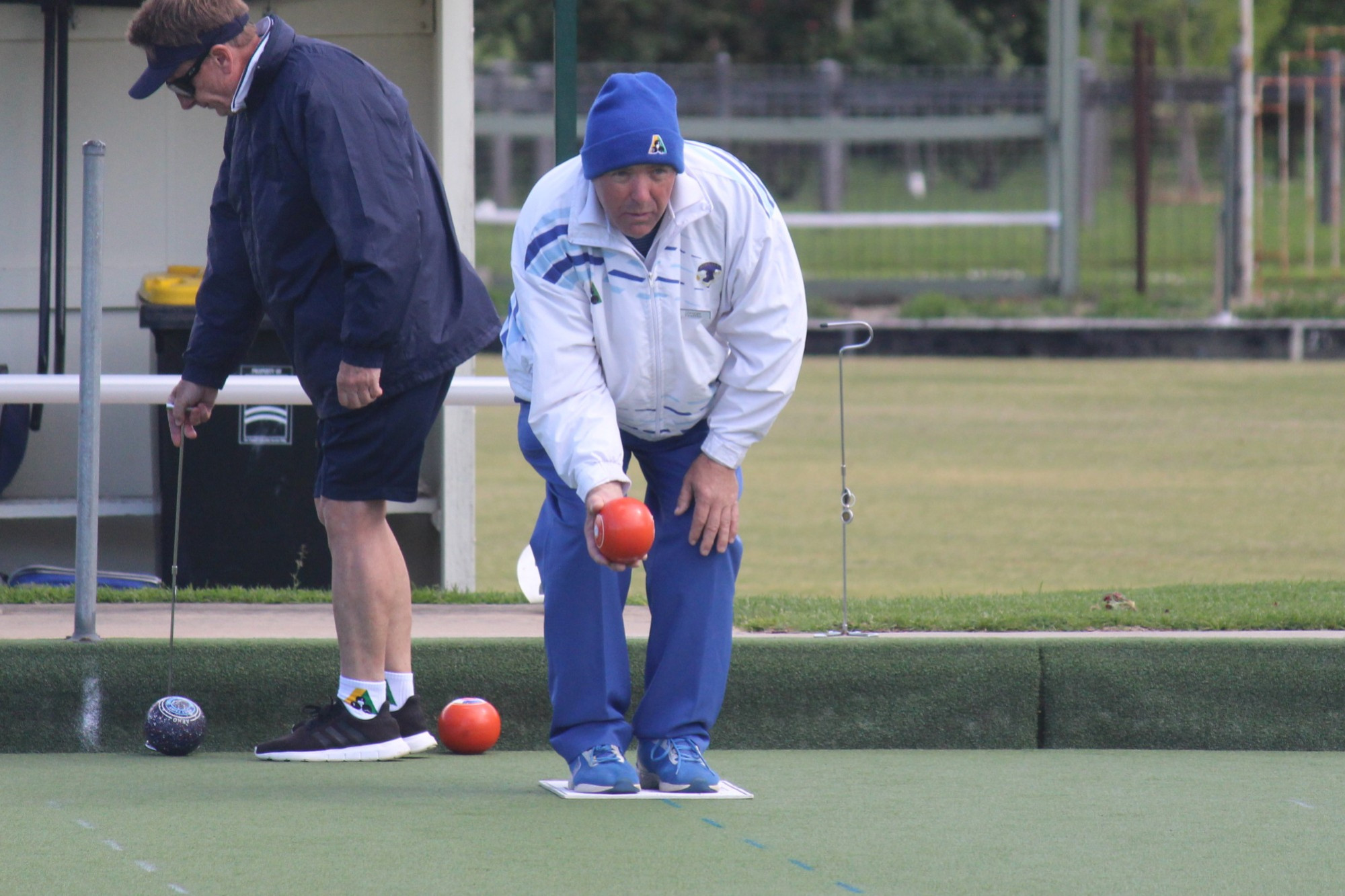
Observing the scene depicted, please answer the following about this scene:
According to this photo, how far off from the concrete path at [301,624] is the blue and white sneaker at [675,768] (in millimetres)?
628

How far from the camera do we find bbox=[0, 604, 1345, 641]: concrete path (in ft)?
13.3

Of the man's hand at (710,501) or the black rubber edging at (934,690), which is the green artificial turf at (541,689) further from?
the man's hand at (710,501)

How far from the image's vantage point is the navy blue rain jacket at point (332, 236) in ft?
11.7

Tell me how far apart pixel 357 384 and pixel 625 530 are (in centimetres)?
76

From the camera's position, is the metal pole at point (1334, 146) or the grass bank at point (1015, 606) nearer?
the grass bank at point (1015, 606)

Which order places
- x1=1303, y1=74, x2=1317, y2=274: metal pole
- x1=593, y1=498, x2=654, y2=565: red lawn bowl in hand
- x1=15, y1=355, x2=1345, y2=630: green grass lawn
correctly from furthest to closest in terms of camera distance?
x1=1303, y1=74, x2=1317, y2=274: metal pole, x1=15, y1=355, x2=1345, y2=630: green grass lawn, x1=593, y1=498, x2=654, y2=565: red lawn bowl in hand

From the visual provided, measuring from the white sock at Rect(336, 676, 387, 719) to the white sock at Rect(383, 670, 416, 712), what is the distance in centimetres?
5

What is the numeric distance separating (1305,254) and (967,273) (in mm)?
4249

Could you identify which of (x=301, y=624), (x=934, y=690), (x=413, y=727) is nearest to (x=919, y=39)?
(x=301, y=624)

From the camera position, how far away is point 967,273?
1914 cm

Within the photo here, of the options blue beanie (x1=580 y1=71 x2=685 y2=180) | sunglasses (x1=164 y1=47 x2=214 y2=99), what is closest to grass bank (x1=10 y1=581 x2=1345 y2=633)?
blue beanie (x1=580 y1=71 x2=685 y2=180)

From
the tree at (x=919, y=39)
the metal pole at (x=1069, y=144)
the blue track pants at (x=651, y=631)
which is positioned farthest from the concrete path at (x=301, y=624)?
the tree at (x=919, y=39)

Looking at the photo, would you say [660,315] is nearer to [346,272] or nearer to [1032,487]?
[346,272]

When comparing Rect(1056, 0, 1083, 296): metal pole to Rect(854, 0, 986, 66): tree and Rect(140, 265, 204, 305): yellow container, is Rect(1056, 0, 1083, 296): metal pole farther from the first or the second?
Rect(140, 265, 204, 305): yellow container
